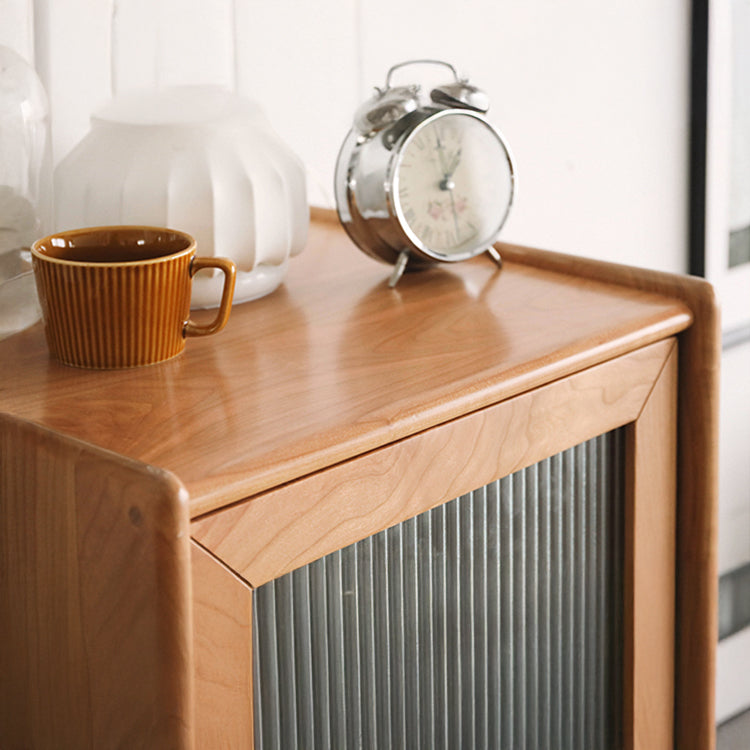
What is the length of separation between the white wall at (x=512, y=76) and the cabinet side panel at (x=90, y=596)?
0.54 metres

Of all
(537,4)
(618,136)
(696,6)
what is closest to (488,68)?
(537,4)

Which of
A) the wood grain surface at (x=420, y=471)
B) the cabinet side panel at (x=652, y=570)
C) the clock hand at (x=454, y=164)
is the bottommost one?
the cabinet side panel at (x=652, y=570)

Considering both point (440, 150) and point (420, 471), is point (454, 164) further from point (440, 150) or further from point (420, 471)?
point (420, 471)

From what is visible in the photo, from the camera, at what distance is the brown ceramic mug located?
2.47 ft

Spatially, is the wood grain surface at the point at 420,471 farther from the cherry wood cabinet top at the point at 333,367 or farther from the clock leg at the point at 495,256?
the clock leg at the point at 495,256

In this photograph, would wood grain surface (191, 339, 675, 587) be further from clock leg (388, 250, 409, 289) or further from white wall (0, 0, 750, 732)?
white wall (0, 0, 750, 732)

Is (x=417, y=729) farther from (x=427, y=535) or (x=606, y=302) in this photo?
(x=606, y=302)

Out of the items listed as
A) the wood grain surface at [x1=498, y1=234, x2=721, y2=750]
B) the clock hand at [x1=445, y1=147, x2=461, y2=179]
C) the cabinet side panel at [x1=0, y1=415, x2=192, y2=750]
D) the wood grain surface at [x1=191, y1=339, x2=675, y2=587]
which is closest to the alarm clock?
the clock hand at [x1=445, y1=147, x2=461, y2=179]

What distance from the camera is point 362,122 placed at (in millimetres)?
1024

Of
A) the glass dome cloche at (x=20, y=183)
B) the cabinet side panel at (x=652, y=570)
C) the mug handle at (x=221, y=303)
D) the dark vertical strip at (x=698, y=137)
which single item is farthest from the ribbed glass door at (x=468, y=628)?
the dark vertical strip at (x=698, y=137)

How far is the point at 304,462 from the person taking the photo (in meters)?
0.67

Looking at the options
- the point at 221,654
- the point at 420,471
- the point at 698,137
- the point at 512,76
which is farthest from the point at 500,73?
the point at 221,654

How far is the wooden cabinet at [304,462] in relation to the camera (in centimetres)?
63

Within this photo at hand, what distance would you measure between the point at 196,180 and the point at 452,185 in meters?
0.26
